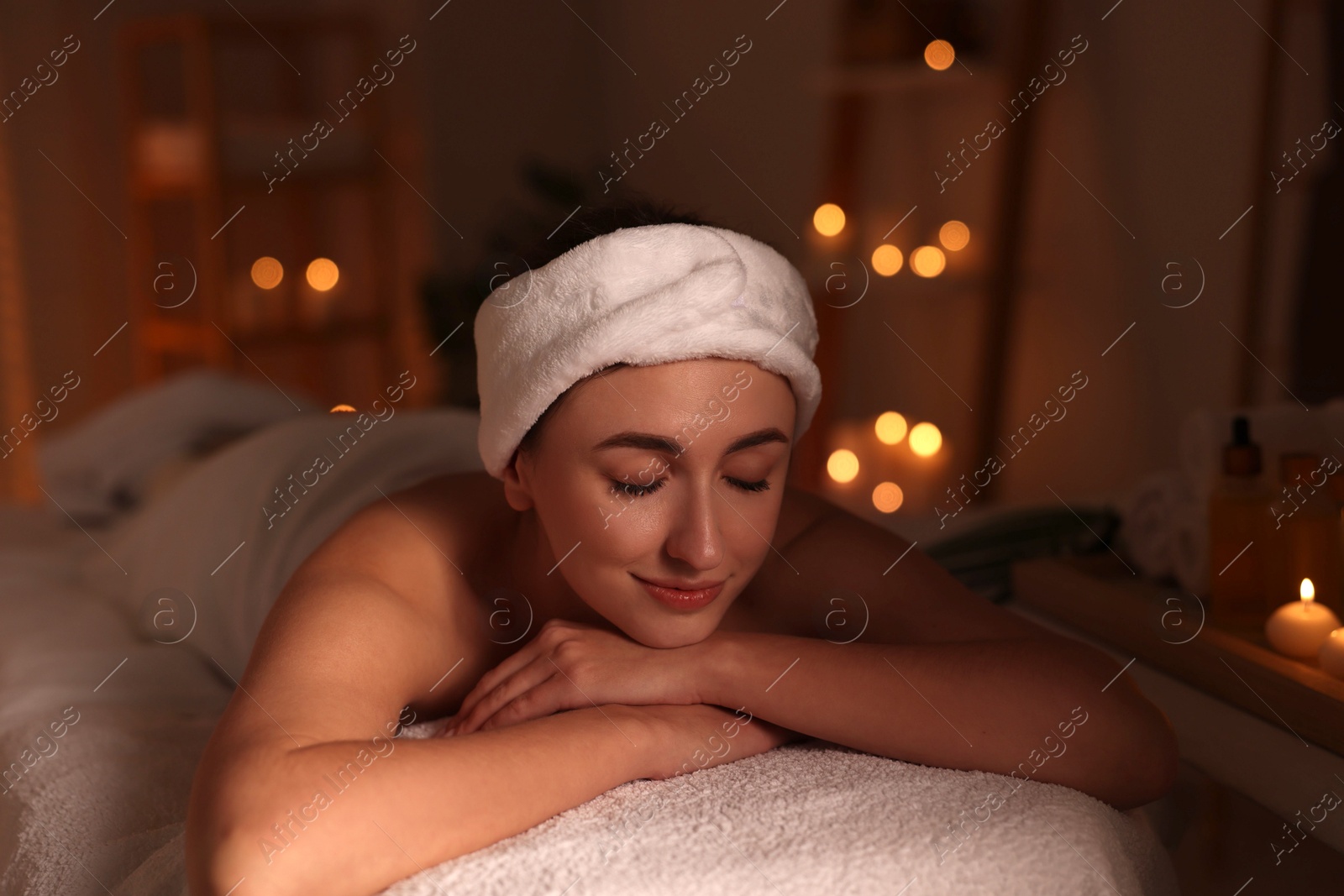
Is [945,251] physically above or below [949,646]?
above

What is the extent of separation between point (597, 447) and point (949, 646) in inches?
13.3

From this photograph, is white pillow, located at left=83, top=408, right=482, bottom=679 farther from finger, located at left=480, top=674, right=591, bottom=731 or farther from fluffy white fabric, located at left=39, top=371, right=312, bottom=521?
finger, located at left=480, top=674, right=591, bottom=731

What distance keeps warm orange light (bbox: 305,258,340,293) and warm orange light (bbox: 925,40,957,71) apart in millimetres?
2098

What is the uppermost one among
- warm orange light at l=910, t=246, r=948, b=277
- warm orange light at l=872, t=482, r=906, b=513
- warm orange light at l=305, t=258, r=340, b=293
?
warm orange light at l=305, t=258, r=340, b=293

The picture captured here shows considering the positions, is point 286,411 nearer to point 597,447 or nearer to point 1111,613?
point 597,447

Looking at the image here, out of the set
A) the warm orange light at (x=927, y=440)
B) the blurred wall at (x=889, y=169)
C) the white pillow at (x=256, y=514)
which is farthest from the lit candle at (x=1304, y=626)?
the warm orange light at (x=927, y=440)

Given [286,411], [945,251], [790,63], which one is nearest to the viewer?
[286,411]

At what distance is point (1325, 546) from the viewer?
3.58 feet

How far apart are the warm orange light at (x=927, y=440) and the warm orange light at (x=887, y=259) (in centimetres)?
39

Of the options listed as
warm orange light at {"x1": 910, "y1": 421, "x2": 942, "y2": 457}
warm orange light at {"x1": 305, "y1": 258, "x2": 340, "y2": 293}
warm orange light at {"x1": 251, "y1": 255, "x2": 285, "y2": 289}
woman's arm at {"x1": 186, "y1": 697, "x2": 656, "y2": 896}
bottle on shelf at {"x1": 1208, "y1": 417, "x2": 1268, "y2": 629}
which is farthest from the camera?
warm orange light at {"x1": 305, "y1": 258, "x2": 340, "y2": 293}

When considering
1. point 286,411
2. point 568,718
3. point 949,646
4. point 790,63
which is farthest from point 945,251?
point 568,718

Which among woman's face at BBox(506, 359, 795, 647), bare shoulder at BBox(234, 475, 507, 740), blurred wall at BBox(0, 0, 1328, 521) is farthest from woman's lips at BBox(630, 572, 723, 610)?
blurred wall at BBox(0, 0, 1328, 521)

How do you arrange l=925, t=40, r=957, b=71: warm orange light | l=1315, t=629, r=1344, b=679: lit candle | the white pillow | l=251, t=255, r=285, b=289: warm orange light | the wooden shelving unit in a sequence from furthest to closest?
l=251, t=255, r=285, b=289: warm orange light < the wooden shelving unit < l=925, t=40, r=957, b=71: warm orange light < the white pillow < l=1315, t=629, r=1344, b=679: lit candle

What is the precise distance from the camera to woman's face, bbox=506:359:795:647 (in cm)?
90
